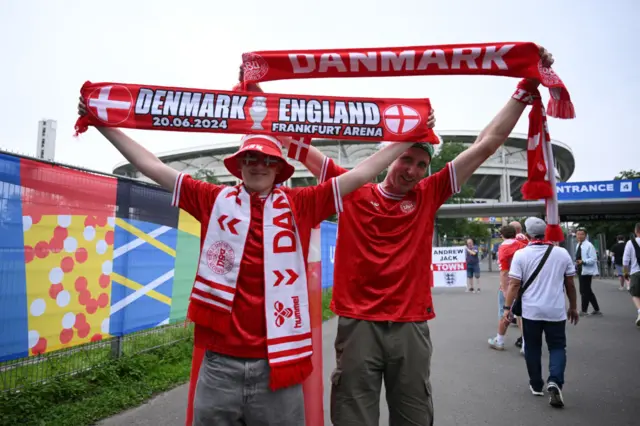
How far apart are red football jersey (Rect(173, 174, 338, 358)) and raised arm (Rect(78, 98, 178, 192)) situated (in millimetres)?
75

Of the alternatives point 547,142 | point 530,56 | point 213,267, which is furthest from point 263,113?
point 547,142

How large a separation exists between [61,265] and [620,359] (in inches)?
283

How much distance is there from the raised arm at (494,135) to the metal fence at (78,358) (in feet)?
8.10

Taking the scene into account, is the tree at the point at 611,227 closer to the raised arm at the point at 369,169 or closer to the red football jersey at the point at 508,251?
the red football jersey at the point at 508,251

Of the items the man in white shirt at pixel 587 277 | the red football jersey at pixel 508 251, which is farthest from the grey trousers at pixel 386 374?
the man in white shirt at pixel 587 277

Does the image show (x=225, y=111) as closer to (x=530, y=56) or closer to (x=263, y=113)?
(x=263, y=113)

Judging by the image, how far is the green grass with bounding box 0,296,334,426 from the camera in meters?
3.69

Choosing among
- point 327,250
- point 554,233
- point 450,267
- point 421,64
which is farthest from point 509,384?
point 450,267

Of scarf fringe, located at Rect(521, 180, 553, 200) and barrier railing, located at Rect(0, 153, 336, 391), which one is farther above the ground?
scarf fringe, located at Rect(521, 180, 553, 200)

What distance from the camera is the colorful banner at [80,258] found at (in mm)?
3900

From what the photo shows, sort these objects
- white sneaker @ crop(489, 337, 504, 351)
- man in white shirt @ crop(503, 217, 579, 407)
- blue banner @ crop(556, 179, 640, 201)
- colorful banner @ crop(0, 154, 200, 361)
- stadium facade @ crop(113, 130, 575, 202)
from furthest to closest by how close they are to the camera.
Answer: stadium facade @ crop(113, 130, 575, 202)
blue banner @ crop(556, 179, 640, 201)
white sneaker @ crop(489, 337, 504, 351)
man in white shirt @ crop(503, 217, 579, 407)
colorful banner @ crop(0, 154, 200, 361)

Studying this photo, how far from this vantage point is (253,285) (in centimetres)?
204

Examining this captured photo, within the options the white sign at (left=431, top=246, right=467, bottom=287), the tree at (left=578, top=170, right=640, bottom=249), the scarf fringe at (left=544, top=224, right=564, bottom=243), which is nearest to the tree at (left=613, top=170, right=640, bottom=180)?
the tree at (left=578, top=170, right=640, bottom=249)

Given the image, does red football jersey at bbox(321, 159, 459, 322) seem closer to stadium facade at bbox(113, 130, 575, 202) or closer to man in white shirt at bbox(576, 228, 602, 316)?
man in white shirt at bbox(576, 228, 602, 316)
